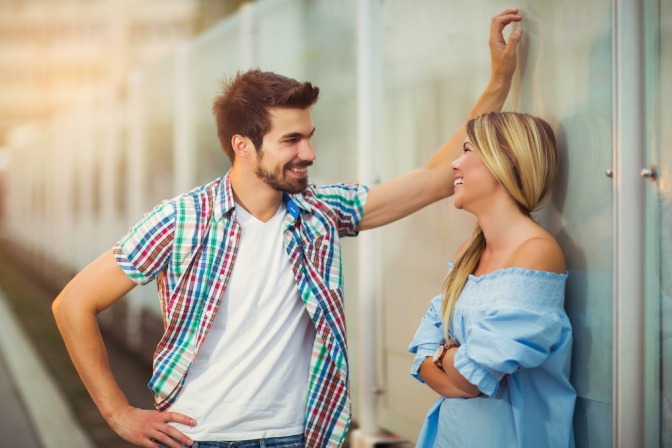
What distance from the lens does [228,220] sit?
92.9 inches

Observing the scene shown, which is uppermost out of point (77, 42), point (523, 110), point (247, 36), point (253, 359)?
point (77, 42)

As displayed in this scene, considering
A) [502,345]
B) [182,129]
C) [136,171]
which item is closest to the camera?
[502,345]

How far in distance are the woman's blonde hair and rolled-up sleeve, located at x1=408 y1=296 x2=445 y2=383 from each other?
0.17 feet

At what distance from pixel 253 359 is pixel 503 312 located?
2.28 ft

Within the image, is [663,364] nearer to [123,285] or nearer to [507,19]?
[507,19]

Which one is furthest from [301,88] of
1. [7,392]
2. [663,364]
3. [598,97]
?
[7,392]

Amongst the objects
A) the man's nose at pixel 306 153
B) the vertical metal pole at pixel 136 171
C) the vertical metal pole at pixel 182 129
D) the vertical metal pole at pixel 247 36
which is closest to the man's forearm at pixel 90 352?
the man's nose at pixel 306 153

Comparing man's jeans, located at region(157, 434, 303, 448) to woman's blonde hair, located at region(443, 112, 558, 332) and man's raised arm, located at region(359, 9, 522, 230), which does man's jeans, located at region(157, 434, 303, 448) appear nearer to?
woman's blonde hair, located at region(443, 112, 558, 332)

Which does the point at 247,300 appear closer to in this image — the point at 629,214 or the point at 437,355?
the point at 437,355

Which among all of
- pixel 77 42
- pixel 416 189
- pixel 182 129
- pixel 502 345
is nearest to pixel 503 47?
pixel 416 189

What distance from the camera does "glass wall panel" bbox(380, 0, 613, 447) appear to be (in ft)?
6.88

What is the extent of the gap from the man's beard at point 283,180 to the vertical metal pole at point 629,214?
809 mm

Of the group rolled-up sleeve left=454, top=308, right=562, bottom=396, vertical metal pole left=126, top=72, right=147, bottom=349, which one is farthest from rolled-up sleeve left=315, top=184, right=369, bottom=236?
vertical metal pole left=126, top=72, right=147, bottom=349

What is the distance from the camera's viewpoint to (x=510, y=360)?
1873 millimetres
